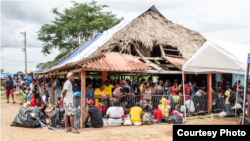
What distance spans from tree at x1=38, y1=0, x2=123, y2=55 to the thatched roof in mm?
9367

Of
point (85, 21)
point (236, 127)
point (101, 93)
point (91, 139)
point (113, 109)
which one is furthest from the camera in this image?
point (85, 21)

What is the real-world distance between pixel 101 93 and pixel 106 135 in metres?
2.28

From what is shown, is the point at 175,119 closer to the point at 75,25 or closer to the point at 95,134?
the point at 95,134

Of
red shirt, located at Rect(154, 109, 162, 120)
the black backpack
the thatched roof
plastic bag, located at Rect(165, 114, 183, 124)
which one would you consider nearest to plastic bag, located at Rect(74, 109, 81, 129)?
red shirt, located at Rect(154, 109, 162, 120)

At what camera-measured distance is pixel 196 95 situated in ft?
32.9

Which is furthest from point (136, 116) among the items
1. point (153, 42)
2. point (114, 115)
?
point (153, 42)

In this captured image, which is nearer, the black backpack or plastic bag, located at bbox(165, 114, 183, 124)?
plastic bag, located at bbox(165, 114, 183, 124)

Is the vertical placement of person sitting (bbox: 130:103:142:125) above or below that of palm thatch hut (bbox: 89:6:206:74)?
below

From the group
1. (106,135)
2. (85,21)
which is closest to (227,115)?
(106,135)

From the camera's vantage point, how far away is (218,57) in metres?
8.23

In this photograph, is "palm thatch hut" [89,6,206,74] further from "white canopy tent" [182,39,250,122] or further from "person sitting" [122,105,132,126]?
"person sitting" [122,105,132,126]

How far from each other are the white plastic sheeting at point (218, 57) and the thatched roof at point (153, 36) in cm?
397

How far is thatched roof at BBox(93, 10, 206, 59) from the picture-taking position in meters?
12.2

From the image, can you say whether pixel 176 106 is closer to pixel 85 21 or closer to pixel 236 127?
pixel 236 127
